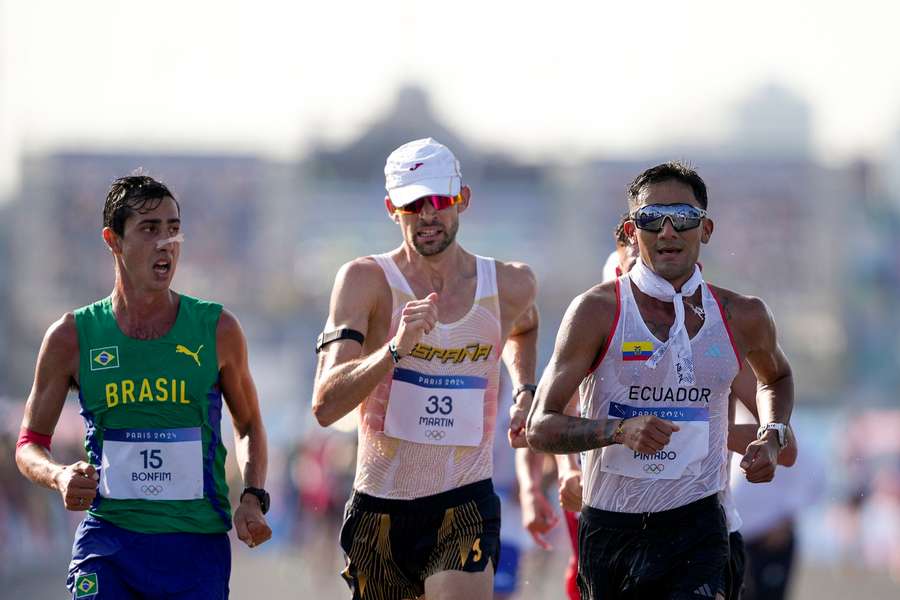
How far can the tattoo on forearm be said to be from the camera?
16.1ft

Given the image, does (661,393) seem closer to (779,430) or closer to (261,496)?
(779,430)

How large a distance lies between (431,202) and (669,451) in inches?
53.0

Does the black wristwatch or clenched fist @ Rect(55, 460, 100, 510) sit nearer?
clenched fist @ Rect(55, 460, 100, 510)

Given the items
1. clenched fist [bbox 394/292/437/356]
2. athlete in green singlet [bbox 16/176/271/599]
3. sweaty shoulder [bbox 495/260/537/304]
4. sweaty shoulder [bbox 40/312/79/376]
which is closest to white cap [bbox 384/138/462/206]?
sweaty shoulder [bbox 495/260/537/304]

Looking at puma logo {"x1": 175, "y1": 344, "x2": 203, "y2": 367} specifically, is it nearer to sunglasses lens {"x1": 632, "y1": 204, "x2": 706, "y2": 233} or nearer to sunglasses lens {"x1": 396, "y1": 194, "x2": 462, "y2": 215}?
sunglasses lens {"x1": 396, "y1": 194, "x2": 462, "y2": 215}

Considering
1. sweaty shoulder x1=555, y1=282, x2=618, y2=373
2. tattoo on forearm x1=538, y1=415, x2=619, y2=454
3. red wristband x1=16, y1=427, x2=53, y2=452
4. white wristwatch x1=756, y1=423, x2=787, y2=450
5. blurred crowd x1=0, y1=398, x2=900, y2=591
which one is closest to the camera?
tattoo on forearm x1=538, y1=415, x2=619, y2=454

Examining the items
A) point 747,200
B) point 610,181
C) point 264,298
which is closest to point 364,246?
point 264,298

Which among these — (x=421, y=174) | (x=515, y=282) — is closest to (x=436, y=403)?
(x=515, y=282)

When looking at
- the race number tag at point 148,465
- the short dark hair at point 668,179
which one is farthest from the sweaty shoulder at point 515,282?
Result: the race number tag at point 148,465

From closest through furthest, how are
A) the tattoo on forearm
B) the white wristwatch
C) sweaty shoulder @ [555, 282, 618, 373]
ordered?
the tattoo on forearm, sweaty shoulder @ [555, 282, 618, 373], the white wristwatch

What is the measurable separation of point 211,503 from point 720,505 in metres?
1.67

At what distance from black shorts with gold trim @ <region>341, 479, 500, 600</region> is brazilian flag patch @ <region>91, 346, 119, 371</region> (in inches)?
41.4

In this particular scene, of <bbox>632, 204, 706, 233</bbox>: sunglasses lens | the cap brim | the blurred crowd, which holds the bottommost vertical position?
the blurred crowd

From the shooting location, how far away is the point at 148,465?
Result: 563 centimetres
